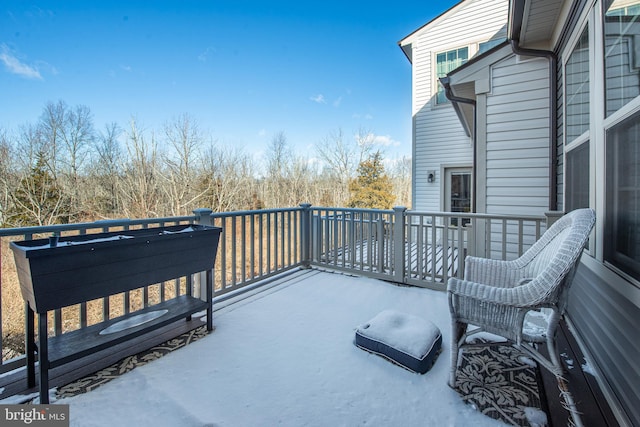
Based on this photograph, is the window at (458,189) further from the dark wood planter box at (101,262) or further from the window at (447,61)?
the dark wood planter box at (101,262)

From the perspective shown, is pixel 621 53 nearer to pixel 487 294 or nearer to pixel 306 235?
pixel 487 294

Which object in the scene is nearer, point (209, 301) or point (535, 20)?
point (209, 301)

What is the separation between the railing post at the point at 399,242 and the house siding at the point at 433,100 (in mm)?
4206

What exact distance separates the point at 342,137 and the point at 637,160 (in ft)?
48.6

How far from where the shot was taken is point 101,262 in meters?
1.85

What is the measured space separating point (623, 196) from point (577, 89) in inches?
59.2

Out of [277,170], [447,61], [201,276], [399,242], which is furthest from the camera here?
[277,170]

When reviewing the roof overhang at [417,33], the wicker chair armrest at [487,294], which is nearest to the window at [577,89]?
the wicker chair armrest at [487,294]

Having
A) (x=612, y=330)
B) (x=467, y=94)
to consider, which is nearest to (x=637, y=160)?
(x=612, y=330)

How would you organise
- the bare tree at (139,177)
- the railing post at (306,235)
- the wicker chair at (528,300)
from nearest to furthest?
the wicker chair at (528,300) → the railing post at (306,235) → the bare tree at (139,177)

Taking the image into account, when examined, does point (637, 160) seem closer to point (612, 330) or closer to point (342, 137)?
point (612, 330)

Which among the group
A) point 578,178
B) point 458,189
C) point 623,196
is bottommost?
point 623,196

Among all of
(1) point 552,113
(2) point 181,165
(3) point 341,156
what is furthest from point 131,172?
(1) point 552,113

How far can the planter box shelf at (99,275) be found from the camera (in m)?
1.63
